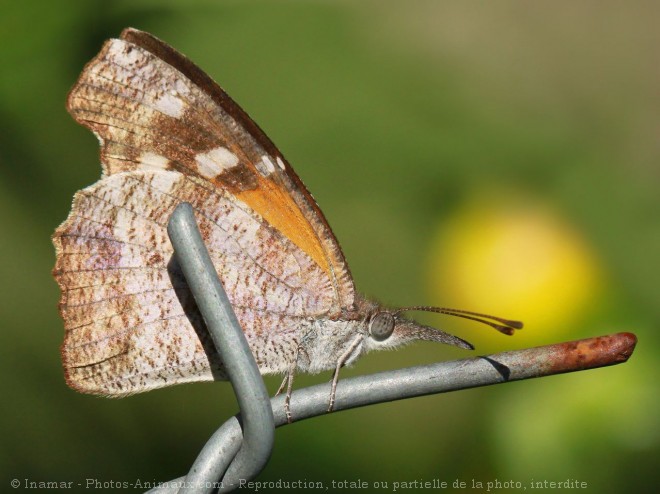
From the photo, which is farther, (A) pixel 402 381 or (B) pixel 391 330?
(B) pixel 391 330

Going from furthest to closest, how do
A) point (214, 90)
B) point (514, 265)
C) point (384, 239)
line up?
point (384, 239)
point (514, 265)
point (214, 90)

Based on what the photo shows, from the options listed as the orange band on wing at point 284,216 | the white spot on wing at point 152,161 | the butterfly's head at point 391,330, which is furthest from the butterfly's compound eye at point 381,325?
the white spot on wing at point 152,161

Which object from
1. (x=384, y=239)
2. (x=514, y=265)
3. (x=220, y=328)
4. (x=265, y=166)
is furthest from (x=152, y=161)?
(x=384, y=239)

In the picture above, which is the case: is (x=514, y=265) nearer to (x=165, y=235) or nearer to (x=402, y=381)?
(x=165, y=235)

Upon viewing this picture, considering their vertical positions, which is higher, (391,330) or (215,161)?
(215,161)

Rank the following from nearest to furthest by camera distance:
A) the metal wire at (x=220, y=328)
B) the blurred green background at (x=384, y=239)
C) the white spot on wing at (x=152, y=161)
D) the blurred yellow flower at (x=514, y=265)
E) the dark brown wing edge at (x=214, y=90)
→ the metal wire at (x=220, y=328) < the dark brown wing edge at (x=214, y=90) < the white spot on wing at (x=152, y=161) < the blurred green background at (x=384, y=239) < the blurred yellow flower at (x=514, y=265)

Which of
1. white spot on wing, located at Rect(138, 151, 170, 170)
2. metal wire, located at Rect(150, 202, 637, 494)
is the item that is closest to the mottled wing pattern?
white spot on wing, located at Rect(138, 151, 170, 170)

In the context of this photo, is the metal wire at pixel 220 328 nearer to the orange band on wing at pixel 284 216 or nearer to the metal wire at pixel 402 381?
the metal wire at pixel 402 381

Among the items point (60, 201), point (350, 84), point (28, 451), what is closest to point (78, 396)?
point (28, 451)
